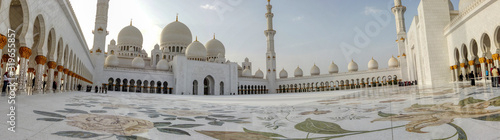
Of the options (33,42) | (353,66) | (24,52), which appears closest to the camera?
(24,52)

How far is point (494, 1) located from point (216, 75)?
22.1 meters

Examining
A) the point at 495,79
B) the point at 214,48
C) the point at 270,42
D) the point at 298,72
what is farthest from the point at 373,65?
the point at 495,79

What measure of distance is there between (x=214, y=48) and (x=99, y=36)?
640 inches

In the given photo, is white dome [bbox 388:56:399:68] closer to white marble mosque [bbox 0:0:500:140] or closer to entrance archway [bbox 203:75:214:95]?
white marble mosque [bbox 0:0:500:140]

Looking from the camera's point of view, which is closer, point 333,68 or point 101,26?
point 101,26

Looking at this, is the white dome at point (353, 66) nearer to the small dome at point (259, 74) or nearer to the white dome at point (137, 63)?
the small dome at point (259, 74)

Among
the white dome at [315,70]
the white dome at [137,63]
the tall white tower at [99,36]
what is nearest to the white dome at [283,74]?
the white dome at [315,70]

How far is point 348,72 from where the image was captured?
27734 millimetres

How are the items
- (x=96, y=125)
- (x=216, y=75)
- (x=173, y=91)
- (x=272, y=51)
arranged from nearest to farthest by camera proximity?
(x=96, y=125) < (x=173, y=91) < (x=216, y=75) < (x=272, y=51)

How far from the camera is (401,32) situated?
70.2 feet

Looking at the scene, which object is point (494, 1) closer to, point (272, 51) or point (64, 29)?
point (64, 29)

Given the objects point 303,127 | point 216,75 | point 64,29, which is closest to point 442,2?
point 303,127

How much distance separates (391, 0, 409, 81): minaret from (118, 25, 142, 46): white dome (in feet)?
89.9

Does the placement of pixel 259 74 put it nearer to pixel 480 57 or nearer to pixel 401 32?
A: pixel 401 32
